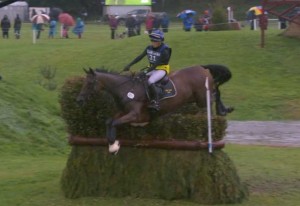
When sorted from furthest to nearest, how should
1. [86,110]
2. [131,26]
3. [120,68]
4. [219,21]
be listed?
[131,26] < [219,21] < [120,68] < [86,110]

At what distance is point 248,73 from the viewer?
31.8 m

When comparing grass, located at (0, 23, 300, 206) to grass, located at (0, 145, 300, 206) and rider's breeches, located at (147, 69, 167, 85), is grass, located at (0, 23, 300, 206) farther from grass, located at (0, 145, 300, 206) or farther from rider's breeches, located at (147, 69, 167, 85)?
rider's breeches, located at (147, 69, 167, 85)

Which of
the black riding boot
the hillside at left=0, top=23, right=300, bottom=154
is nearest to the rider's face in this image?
the black riding boot

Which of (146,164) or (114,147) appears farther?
(146,164)

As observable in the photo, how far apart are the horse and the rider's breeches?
12 centimetres

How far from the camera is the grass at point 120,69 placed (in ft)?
41.4

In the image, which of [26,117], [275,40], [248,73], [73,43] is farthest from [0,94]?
[73,43]

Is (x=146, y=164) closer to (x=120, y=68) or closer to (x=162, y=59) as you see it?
(x=162, y=59)

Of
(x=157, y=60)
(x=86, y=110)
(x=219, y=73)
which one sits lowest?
(x=86, y=110)

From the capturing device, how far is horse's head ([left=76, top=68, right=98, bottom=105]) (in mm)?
11086

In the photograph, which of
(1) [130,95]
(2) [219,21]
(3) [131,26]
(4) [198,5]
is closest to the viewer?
(1) [130,95]

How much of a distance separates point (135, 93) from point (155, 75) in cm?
43

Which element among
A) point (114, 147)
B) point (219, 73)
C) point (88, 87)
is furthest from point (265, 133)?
point (88, 87)

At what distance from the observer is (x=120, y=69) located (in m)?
31.8
